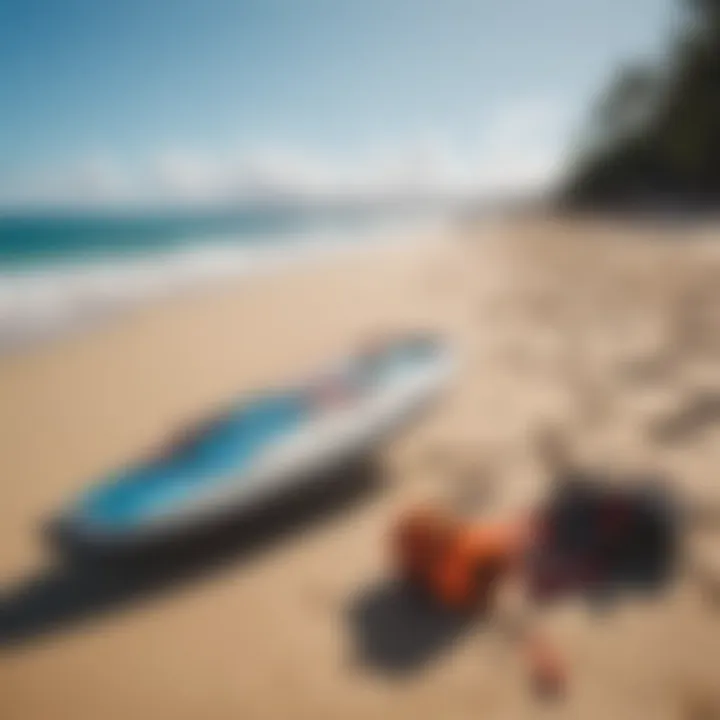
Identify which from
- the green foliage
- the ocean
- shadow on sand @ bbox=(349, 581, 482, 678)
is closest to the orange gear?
shadow on sand @ bbox=(349, 581, 482, 678)

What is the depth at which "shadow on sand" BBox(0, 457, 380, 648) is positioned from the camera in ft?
3.48

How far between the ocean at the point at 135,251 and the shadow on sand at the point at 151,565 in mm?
386

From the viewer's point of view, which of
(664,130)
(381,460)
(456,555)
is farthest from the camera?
(664,130)

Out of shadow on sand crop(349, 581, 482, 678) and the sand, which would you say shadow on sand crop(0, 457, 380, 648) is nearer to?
the sand

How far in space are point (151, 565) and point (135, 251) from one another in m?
0.61

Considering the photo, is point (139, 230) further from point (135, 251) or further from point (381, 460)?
point (381, 460)

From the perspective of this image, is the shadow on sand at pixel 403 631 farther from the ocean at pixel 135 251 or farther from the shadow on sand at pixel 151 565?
the ocean at pixel 135 251

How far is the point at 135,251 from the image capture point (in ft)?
4.63

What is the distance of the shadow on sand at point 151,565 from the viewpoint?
106 centimetres

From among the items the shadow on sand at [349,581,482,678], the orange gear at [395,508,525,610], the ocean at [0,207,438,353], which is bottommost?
the shadow on sand at [349,581,482,678]

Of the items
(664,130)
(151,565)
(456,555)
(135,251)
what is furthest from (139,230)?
(664,130)

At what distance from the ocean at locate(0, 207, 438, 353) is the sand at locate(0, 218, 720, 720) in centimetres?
4

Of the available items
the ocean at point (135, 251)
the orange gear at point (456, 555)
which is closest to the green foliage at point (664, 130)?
the ocean at point (135, 251)

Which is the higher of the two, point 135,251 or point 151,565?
point 135,251
